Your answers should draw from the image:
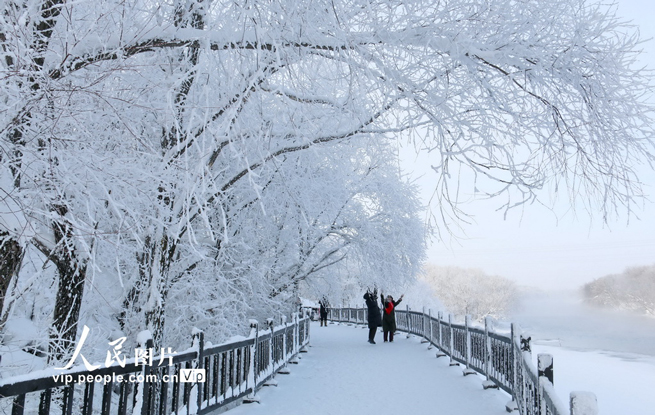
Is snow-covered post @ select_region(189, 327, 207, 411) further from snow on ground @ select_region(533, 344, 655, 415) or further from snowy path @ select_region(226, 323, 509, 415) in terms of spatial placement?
snow on ground @ select_region(533, 344, 655, 415)

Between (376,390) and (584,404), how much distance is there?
694 cm

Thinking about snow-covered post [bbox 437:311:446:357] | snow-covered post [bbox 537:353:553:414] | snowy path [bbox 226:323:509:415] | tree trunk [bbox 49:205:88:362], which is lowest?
snowy path [bbox 226:323:509:415]

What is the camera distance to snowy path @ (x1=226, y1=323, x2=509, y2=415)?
7332mm

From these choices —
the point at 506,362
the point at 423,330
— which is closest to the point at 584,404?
the point at 506,362

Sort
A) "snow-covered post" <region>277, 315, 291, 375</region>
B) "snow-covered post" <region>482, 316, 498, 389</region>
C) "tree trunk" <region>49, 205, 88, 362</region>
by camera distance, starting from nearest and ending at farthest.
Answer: "tree trunk" <region>49, 205, 88, 362</region> → "snow-covered post" <region>482, 316, 498, 389</region> → "snow-covered post" <region>277, 315, 291, 375</region>

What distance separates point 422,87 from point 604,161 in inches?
79.1

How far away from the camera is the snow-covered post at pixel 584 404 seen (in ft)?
7.75

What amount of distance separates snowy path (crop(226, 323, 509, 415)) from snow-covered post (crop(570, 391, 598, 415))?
5.01 metres

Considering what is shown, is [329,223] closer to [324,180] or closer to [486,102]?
[324,180]

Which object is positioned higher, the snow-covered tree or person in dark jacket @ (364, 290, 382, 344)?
the snow-covered tree

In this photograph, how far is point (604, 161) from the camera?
16.5ft

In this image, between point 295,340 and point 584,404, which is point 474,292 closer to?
point 295,340

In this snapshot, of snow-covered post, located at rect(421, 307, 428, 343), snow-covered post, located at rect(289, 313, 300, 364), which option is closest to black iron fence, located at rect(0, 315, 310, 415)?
snow-covered post, located at rect(289, 313, 300, 364)

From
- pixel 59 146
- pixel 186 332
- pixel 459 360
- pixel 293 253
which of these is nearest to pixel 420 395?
pixel 459 360
